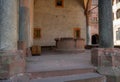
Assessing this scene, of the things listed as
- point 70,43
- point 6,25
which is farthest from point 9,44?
point 70,43

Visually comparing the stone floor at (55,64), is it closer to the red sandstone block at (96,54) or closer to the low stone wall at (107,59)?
the red sandstone block at (96,54)

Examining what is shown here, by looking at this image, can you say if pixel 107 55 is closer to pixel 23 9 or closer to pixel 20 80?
pixel 20 80

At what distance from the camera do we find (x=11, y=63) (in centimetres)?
314

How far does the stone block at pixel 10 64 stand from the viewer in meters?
3.08

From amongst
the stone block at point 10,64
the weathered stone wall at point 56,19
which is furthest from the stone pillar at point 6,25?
the weathered stone wall at point 56,19

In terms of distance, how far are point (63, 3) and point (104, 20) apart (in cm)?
1145

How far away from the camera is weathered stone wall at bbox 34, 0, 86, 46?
14289 millimetres

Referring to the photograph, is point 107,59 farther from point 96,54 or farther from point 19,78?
point 19,78

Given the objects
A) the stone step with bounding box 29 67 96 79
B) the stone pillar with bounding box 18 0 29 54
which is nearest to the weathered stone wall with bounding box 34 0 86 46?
the stone pillar with bounding box 18 0 29 54

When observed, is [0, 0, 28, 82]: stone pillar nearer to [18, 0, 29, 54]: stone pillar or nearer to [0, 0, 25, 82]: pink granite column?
[0, 0, 25, 82]: pink granite column

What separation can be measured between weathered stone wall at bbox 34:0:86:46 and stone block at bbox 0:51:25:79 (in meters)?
10.8

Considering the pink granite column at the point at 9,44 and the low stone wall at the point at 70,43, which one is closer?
the pink granite column at the point at 9,44

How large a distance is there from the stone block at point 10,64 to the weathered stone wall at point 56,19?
1081cm

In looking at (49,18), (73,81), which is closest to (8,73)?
(73,81)
